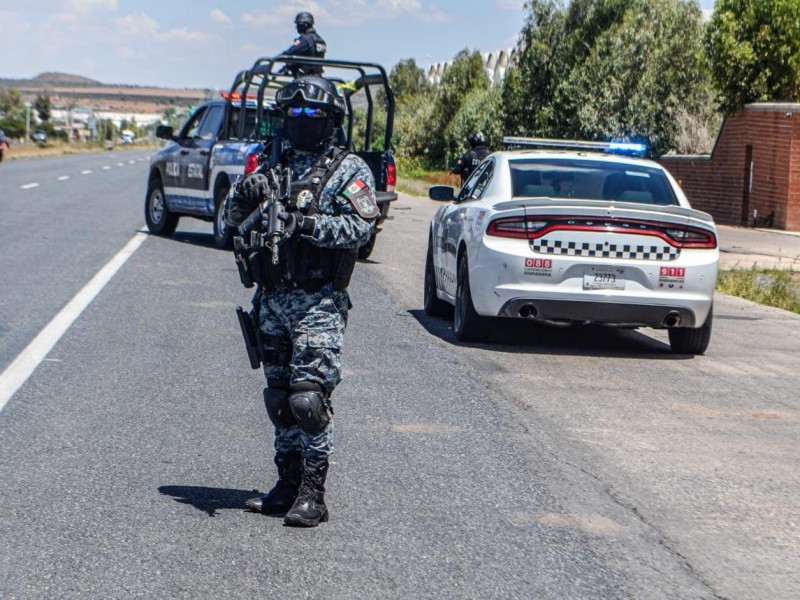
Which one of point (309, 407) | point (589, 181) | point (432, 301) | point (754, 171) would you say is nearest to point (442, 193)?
point (432, 301)

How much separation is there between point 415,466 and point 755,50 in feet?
82.5

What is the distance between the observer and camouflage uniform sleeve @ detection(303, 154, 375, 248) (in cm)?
521

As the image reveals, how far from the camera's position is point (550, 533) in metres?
5.37

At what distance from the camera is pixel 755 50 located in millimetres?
29516

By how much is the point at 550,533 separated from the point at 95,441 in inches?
98.9

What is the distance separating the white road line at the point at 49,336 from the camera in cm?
820

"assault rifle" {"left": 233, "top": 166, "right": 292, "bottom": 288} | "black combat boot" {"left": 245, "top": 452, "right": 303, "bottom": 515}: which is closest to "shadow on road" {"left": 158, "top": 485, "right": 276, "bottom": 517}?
"black combat boot" {"left": 245, "top": 452, "right": 303, "bottom": 515}

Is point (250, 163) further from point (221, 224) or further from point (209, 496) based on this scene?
point (209, 496)

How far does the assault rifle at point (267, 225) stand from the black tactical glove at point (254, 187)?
0.02 metres

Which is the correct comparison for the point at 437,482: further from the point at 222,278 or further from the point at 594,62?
the point at 594,62

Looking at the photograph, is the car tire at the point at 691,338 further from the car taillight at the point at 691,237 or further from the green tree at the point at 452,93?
the green tree at the point at 452,93

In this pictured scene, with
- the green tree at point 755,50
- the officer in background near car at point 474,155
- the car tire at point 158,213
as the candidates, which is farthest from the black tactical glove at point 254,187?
the green tree at point 755,50

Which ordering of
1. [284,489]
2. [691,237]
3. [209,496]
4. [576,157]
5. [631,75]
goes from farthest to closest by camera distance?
[631,75] → [576,157] → [691,237] → [209,496] → [284,489]

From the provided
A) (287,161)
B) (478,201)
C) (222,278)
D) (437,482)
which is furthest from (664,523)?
(222,278)
